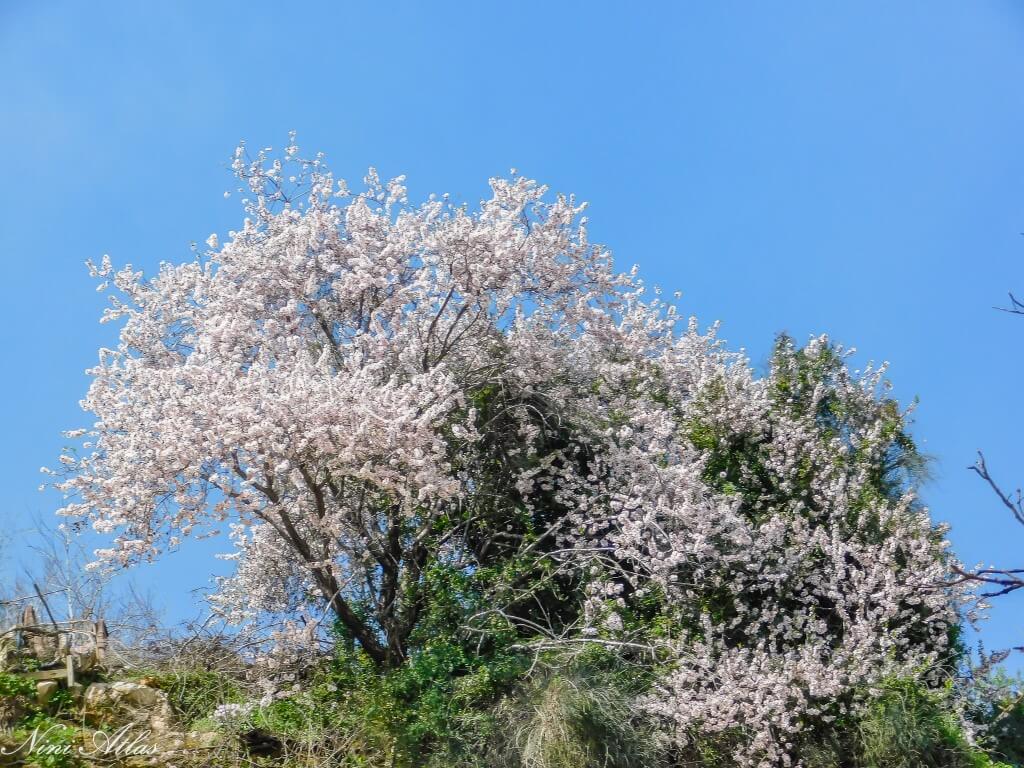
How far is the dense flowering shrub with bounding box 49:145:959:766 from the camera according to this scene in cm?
955

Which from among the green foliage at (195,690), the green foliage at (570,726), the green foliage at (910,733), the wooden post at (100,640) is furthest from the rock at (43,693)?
the green foliage at (910,733)

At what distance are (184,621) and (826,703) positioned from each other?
664 centimetres

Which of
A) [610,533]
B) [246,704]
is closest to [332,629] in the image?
[246,704]

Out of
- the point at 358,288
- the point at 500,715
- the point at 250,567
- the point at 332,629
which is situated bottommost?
the point at 500,715

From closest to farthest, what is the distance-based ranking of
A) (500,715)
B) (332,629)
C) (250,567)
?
(500,715), (332,629), (250,567)

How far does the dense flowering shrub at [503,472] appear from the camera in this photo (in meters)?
9.55

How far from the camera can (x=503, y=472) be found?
11.9 meters

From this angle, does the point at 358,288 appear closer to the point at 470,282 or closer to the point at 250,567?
the point at 470,282

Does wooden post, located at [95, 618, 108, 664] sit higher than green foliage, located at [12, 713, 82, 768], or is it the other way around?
wooden post, located at [95, 618, 108, 664]

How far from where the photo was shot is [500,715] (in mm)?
9266

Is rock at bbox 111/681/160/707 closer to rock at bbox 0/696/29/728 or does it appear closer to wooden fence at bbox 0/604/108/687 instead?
wooden fence at bbox 0/604/108/687

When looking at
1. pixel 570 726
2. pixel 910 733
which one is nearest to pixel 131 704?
pixel 570 726

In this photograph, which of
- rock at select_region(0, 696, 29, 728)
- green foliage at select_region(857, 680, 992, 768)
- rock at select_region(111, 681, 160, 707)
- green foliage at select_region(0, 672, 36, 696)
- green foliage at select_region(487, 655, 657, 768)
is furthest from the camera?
green foliage at select_region(857, 680, 992, 768)

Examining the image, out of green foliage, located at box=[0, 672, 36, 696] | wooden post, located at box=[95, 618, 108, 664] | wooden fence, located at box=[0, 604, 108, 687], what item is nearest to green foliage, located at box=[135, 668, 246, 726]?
wooden post, located at box=[95, 618, 108, 664]
